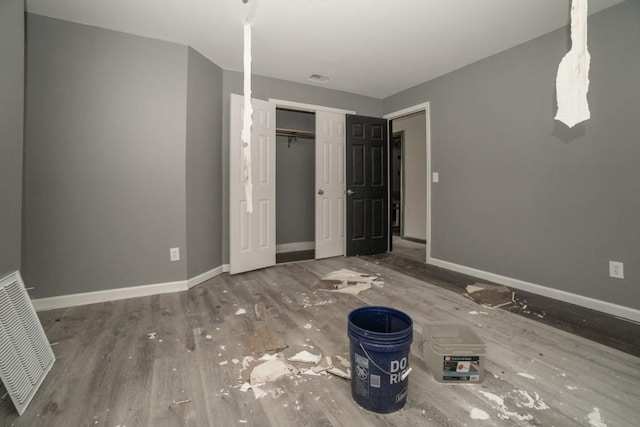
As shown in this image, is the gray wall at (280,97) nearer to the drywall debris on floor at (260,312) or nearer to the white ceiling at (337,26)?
the white ceiling at (337,26)

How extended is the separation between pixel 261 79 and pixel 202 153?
1.34 m

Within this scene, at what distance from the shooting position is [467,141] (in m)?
3.58

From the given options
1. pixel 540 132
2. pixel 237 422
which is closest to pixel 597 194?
pixel 540 132

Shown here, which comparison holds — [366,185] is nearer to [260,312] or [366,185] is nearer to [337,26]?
[337,26]

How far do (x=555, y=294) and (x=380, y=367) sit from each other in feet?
8.08

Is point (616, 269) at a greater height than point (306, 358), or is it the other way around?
point (616, 269)

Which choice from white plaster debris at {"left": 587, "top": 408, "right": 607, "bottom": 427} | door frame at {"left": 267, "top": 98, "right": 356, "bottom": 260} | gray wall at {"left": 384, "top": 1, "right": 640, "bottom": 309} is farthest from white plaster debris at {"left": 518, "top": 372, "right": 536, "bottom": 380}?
door frame at {"left": 267, "top": 98, "right": 356, "bottom": 260}

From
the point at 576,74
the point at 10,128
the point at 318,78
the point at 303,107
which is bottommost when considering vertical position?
the point at 10,128

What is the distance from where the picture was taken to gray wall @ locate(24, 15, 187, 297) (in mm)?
2482

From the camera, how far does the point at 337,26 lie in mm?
2709

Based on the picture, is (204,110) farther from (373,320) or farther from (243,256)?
(373,320)

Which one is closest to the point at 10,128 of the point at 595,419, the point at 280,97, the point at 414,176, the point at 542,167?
the point at 280,97

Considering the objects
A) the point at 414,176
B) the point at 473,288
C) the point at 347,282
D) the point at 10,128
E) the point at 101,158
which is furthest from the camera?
the point at 414,176

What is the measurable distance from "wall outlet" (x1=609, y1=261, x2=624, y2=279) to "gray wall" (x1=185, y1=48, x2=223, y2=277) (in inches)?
150
